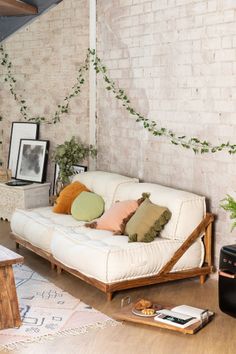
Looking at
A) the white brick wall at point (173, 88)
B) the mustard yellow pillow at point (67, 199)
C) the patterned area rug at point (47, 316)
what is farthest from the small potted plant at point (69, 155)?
the patterned area rug at point (47, 316)

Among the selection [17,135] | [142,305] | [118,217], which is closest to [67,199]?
[118,217]

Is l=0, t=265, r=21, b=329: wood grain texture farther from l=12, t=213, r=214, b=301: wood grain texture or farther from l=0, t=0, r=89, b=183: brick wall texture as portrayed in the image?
l=0, t=0, r=89, b=183: brick wall texture

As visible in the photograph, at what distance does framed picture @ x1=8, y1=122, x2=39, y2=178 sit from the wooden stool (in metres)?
4.11

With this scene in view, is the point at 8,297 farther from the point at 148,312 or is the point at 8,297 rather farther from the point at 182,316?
the point at 182,316

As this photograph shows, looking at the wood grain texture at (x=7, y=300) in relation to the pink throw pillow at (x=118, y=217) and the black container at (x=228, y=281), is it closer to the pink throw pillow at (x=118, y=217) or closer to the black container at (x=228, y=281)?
the pink throw pillow at (x=118, y=217)

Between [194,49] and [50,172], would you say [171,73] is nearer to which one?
[194,49]

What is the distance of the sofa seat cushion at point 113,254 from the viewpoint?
473cm

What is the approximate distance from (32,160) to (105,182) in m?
2.18

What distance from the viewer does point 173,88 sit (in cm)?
586

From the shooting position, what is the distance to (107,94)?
6895mm

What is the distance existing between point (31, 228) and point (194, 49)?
2.30 meters

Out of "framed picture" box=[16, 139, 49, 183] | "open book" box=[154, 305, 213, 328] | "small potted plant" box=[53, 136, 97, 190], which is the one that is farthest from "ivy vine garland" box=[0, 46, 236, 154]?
"open book" box=[154, 305, 213, 328]

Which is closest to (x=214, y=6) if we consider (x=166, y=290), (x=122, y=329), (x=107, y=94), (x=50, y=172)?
(x=107, y=94)

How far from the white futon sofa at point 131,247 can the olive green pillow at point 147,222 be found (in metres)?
0.07
